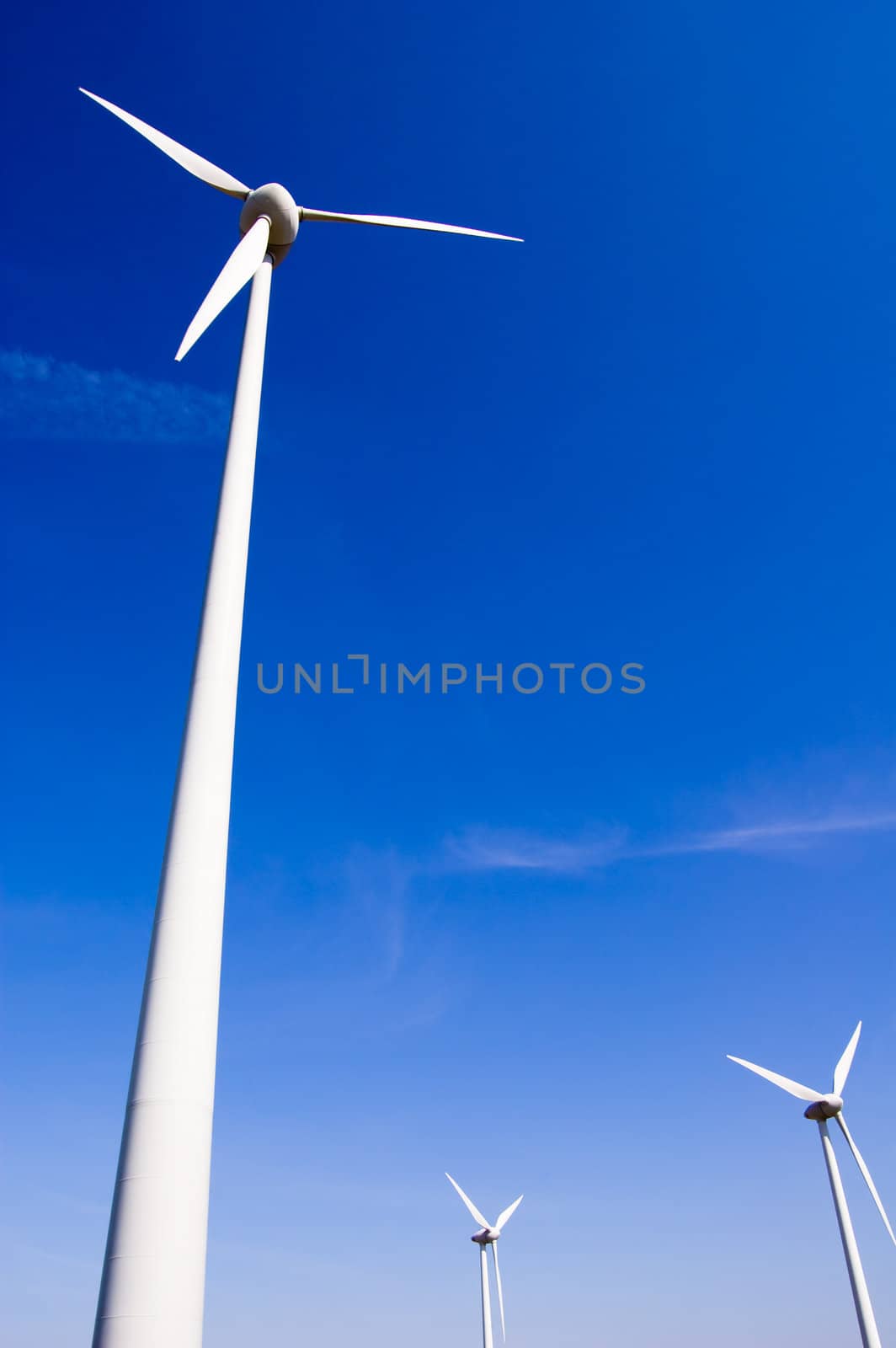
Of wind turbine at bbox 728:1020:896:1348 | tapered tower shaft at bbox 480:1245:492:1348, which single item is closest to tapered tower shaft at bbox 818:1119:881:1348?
wind turbine at bbox 728:1020:896:1348

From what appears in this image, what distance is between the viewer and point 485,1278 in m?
86.8

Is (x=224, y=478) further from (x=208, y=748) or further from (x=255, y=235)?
(x=255, y=235)

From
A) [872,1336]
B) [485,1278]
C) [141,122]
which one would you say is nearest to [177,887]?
[141,122]

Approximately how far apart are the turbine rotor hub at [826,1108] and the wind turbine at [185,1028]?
6275 centimetres

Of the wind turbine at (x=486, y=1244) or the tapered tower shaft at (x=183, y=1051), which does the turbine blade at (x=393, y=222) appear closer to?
the tapered tower shaft at (x=183, y=1051)

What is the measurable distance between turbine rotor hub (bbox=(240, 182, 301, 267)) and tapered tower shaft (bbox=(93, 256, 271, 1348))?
44.8 feet

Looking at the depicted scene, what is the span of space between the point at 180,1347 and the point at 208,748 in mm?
7303

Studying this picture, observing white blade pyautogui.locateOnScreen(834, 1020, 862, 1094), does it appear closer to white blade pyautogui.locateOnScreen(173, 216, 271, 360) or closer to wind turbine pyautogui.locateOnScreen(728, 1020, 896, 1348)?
wind turbine pyautogui.locateOnScreen(728, 1020, 896, 1348)

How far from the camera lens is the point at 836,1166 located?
56.8 metres

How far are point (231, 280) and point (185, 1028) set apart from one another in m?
17.6

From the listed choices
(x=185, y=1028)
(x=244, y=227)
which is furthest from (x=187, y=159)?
(x=185, y=1028)

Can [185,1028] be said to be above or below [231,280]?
below

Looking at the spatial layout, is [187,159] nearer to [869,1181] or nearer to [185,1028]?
[185,1028]

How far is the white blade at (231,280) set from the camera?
2066 cm
